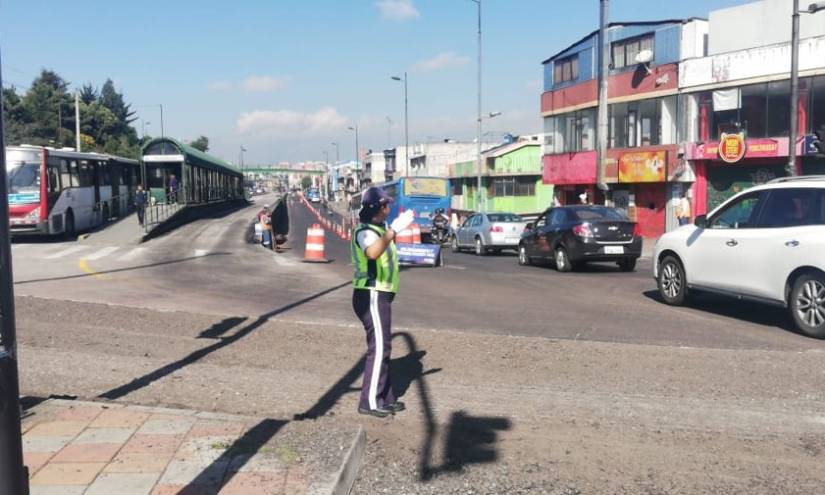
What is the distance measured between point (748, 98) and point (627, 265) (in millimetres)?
15167

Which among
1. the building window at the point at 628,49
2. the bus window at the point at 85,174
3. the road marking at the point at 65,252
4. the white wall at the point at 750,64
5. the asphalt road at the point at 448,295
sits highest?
the building window at the point at 628,49

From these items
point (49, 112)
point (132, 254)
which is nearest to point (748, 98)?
point (132, 254)

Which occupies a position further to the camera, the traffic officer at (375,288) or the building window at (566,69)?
the building window at (566,69)

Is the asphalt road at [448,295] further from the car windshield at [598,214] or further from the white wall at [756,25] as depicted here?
the white wall at [756,25]

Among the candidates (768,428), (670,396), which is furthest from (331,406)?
(768,428)

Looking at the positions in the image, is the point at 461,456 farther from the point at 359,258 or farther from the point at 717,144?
the point at 717,144

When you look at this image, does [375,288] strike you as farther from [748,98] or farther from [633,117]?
[633,117]

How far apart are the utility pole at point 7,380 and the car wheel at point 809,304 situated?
27.5ft

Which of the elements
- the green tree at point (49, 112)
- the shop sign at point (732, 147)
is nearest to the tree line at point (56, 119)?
the green tree at point (49, 112)

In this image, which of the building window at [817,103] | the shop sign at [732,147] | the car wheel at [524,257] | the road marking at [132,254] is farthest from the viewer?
A: the shop sign at [732,147]

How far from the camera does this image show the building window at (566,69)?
127ft

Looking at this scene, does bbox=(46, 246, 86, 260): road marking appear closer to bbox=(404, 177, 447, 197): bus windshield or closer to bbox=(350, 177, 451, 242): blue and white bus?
bbox=(350, 177, 451, 242): blue and white bus

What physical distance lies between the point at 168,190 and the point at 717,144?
23.7m

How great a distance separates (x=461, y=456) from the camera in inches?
193
